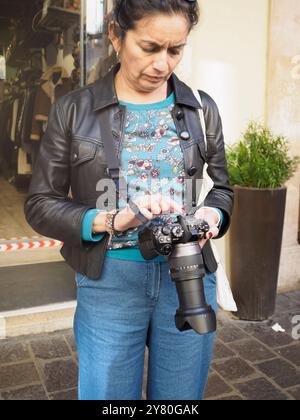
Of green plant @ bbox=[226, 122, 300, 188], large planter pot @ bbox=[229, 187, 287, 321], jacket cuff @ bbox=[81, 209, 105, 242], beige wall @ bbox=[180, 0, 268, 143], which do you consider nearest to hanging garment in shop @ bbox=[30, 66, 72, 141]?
beige wall @ bbox=[180, 0, 268, 143]

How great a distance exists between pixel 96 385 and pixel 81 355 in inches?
4.8

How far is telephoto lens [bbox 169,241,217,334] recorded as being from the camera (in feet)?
4.49

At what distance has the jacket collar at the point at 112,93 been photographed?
61.7 inches

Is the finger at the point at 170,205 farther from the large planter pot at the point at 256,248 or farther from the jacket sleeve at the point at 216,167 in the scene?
the large planter pot at the point at 256,248

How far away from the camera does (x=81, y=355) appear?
1668 millimetres

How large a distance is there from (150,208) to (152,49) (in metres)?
0.51

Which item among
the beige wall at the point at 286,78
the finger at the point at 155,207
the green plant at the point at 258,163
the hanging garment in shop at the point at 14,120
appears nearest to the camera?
the finger at the point at 155,207

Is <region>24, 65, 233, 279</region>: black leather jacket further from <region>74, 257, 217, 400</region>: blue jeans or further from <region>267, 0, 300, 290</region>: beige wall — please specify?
<region>267, 0, 300, 290</region>: beige wall

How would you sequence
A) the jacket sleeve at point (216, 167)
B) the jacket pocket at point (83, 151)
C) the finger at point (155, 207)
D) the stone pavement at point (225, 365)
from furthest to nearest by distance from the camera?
the stone pavement at point (225, 365) < the jacket sleeve at point (216, 167) < the jacket pocket at point (83, 151) < the finger at point (155, 207)

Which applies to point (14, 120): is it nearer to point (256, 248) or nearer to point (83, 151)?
point (256, 248)

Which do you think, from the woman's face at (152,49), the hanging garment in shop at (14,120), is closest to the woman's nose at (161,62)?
the woman's face at (152,49)

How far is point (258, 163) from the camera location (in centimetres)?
387

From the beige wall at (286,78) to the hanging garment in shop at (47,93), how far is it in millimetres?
2402
